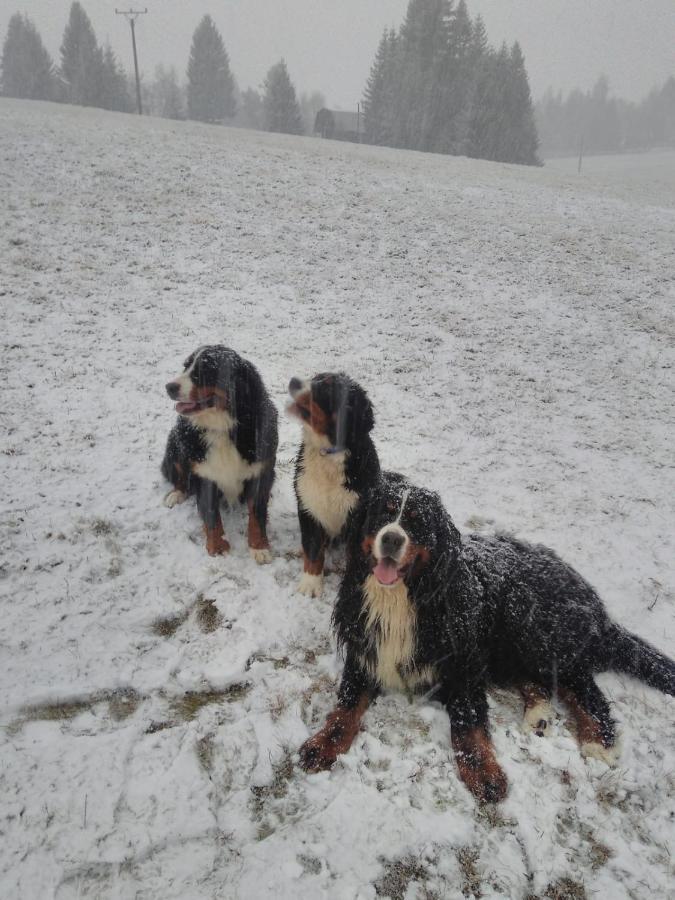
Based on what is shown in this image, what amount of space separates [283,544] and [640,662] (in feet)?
8.55

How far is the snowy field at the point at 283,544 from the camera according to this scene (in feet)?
7.05

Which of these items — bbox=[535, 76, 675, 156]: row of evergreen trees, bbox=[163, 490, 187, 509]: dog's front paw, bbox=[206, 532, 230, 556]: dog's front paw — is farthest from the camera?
bbox=[535, 76, 675, 156]: row of evergreen trees

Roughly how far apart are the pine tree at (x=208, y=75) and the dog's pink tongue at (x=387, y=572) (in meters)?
62.5

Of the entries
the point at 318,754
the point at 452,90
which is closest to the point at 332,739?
the point at 318,754

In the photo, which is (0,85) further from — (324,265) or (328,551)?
(328,551)

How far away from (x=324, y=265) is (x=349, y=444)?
27.6 feet

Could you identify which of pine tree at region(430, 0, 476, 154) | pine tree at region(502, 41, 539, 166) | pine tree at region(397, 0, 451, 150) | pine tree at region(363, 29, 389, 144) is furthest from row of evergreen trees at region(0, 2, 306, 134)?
pine tree at region(502, 41, 539, 166)

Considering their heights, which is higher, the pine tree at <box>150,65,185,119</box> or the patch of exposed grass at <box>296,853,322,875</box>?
the pine tree at <box>150,65,185,119</box>

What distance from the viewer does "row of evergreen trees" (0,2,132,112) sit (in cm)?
4406

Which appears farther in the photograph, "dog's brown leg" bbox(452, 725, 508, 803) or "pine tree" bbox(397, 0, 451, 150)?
"pine tree" bbox(397, 0, 451, 150)

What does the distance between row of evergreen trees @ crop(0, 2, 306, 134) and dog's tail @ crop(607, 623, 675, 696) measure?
54.2m

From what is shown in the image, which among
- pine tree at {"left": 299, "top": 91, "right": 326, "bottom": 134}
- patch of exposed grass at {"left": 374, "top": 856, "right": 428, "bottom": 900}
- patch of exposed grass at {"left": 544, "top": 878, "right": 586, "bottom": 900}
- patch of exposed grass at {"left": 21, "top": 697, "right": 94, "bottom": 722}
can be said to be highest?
pine tree at {"left": 299, "top": 91, "right": 326, "bottom": 134}

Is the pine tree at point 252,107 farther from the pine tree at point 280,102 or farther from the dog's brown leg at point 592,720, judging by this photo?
the dog's brown leg at point 592,720

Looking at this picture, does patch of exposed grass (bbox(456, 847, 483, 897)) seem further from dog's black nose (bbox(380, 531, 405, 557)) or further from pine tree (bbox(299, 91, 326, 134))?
pine tree (bbox(299, 91, 326, 134))
